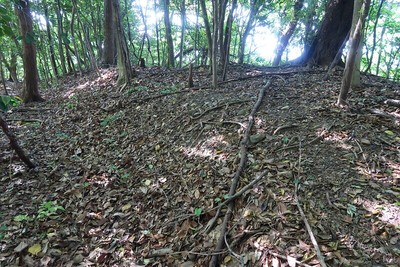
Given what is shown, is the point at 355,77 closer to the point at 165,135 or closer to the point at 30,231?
the point at 165,135

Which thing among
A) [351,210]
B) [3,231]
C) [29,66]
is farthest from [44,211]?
[29,66]

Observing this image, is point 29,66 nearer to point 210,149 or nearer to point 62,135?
point 62,135

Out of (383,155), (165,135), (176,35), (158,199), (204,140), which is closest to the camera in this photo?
(383,155)

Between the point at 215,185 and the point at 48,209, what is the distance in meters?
2.27

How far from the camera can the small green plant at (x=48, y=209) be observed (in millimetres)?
3491

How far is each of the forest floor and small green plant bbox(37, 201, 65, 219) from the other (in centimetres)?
2

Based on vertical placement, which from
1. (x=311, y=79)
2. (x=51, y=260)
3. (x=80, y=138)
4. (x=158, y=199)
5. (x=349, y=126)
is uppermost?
(x=311, y=79)

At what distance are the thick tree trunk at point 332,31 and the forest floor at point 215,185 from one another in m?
2.08

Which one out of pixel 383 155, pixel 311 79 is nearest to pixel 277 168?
pixel 383 155

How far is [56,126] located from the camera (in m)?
6.37

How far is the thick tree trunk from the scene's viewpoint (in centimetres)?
712

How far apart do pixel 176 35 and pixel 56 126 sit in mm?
13911

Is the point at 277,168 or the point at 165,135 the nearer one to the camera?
the point at 277,168

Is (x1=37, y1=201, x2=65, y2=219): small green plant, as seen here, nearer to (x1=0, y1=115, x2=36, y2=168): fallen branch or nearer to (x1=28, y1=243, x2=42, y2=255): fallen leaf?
(x1=28, y1=243, x2=42, y2=255): fallen leaf
